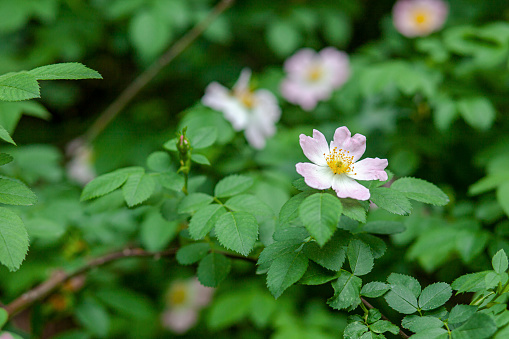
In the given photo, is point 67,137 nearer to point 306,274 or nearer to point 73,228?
point 73,228

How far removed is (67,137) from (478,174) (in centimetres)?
231

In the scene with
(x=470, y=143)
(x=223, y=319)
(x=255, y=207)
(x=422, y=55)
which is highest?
(x=255, y=207)

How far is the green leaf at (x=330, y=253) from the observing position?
2.20ft

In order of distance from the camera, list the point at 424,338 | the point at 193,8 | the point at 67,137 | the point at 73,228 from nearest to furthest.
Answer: the point at 424,338, the point at 73,228, the point at 193,8, the point at 67,137

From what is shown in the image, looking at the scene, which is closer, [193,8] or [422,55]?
[422,55]

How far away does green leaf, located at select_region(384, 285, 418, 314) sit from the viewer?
2.19 ft

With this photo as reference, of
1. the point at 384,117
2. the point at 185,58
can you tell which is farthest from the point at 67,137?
the point at 384,117

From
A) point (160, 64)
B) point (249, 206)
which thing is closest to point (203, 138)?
point (249, 206)

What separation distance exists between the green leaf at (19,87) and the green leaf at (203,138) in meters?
0.32

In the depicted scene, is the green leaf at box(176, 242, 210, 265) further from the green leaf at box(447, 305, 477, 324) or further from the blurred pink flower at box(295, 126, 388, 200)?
the green leaf at box(447, 305, 477, 324)

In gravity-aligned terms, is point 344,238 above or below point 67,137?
above

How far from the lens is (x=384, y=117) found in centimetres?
196

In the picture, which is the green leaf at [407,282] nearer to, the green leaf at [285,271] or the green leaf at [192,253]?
the green leaf at [285,271]

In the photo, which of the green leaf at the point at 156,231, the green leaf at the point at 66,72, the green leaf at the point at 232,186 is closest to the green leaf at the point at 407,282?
the green leaf at the point at 232,186
